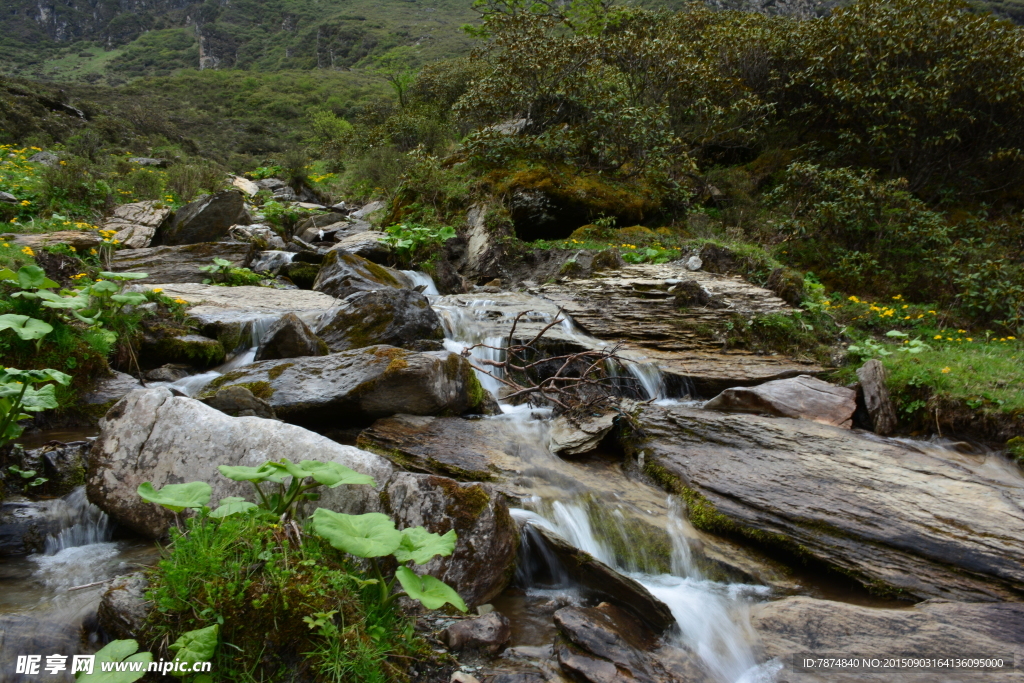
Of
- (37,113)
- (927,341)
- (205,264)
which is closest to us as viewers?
(927,341)

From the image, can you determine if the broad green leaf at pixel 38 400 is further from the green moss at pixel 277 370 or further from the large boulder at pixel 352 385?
the green moss at pixel 277 370

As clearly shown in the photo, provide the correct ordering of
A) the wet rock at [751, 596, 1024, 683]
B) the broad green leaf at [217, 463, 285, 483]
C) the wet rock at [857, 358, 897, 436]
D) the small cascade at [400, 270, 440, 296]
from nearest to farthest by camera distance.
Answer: the broad green leaf at [217, 463, 285, 483] < the wet rock at [751, 596, 1024, 683] < the wet rock at [857, 358, 897, 436] < the small cascade at [400, 270, 440, 296]

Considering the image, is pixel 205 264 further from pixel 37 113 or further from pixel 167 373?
pixel 37 113

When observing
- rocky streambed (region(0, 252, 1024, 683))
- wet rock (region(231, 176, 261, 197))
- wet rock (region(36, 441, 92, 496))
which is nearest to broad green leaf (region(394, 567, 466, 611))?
rocky streambed (region(0, 252, 1024, 683))

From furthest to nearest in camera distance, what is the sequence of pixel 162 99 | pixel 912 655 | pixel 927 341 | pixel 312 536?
pixel 162 99
pixel 927 341
pixel 912 655
pixel 312 536

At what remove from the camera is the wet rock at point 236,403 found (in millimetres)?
4086

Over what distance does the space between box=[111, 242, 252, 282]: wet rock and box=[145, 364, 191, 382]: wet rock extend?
279 cm

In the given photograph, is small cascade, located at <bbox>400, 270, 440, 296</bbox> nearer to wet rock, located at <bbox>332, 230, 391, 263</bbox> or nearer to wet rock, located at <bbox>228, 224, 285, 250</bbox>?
wet rock, located at <bbox>332, 230, 391, 263</bbox>

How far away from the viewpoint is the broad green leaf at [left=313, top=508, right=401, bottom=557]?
1954 millimetres

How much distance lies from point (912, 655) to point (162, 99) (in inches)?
1595

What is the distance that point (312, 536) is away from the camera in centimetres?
222

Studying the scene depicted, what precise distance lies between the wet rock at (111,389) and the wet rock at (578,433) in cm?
376

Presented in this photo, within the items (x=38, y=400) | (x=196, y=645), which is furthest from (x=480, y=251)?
(x=196, y=645)

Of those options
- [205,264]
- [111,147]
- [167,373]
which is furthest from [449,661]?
[111,147]
